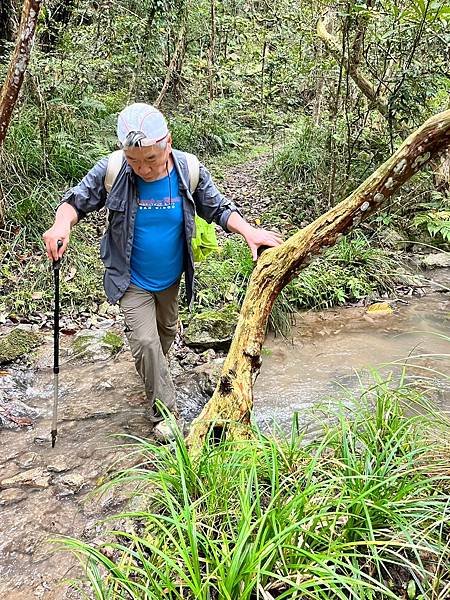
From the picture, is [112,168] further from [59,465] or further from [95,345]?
[95,345]

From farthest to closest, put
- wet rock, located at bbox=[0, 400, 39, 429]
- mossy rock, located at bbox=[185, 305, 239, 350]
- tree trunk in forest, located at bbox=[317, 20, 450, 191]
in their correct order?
Answer: tree trunk in forest, located at bbox=[317, 20, 450, 191] → mossy rock, located at bbox=[185, 305, 239, 350] → wet rock, located at bbox=[0, 400, 39, 429]

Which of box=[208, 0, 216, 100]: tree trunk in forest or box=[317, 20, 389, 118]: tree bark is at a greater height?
box=[208, 0, 216, 100]: tree trunk in forest

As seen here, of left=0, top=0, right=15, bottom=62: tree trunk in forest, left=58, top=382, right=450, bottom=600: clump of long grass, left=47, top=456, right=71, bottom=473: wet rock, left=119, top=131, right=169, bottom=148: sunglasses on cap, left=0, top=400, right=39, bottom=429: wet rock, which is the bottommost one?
left=47, top=456, right=71, bottom=473: wet rock

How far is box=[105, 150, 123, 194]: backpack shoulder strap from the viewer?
11.3 feet

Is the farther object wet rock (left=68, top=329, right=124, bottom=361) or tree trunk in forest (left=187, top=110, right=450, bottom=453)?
wet rock (left=68, top=329, right=124, bottom=361)

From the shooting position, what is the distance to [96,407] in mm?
4539

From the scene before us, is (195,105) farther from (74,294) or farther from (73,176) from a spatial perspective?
(74,294)

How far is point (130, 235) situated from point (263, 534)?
6.89 feet

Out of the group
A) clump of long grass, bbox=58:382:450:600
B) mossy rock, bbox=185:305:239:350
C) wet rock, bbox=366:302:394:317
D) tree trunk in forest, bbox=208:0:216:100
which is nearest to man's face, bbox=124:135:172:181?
clump of long grass, bbox=58:382:450:600

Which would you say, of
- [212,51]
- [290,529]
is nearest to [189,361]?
[290,529]

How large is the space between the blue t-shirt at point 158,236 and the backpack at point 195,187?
0.11m

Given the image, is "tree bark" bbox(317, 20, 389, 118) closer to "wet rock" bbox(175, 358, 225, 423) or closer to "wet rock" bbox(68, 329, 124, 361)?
"wet rock" bbox(175, 358, 225, 423)

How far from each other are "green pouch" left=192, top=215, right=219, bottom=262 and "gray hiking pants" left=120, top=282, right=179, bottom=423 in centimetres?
30

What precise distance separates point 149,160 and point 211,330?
2751 mm
